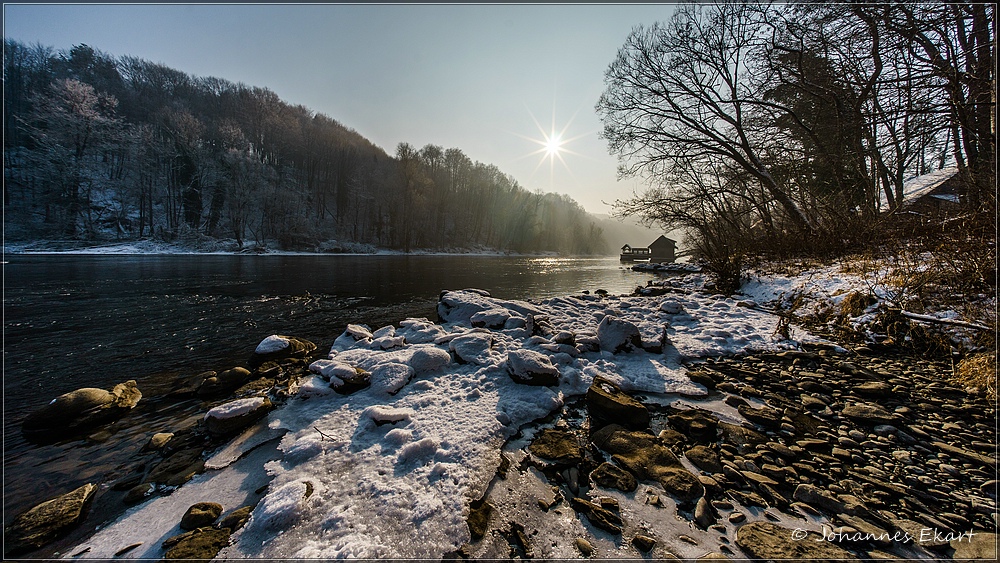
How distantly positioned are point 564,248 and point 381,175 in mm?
48745

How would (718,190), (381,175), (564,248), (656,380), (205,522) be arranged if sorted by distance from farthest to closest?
(564,248)
(381,175)
(718,190)
(656,380)
(205,522)

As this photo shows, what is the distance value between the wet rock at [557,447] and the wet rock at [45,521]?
3237 mm

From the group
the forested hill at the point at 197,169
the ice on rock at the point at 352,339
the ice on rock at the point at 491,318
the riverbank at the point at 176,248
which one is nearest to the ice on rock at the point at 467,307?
the ice on rock at the point at 491,318

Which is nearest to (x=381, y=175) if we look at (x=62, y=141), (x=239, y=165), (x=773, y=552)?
(x=239, y=165)

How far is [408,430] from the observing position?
9.01ft

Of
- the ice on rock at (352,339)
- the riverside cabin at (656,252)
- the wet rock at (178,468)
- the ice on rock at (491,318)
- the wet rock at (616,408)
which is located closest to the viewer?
the wet rock at (178,468)

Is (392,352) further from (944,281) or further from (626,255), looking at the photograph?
(626,255)

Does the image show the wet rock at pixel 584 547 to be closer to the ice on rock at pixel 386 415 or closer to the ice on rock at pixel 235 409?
the ice on rock at pixel 386 415

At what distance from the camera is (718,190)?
35.8 feet

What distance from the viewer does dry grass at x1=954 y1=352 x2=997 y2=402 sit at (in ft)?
9.59

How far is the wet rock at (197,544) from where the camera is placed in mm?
1706

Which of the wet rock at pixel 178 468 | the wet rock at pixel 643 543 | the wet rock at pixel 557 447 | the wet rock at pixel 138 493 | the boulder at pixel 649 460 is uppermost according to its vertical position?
the boulder at pixel 649 460

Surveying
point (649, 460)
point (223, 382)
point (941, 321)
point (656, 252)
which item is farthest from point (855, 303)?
point (656, 252)

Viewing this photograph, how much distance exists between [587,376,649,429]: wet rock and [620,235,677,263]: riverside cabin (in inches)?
1585
